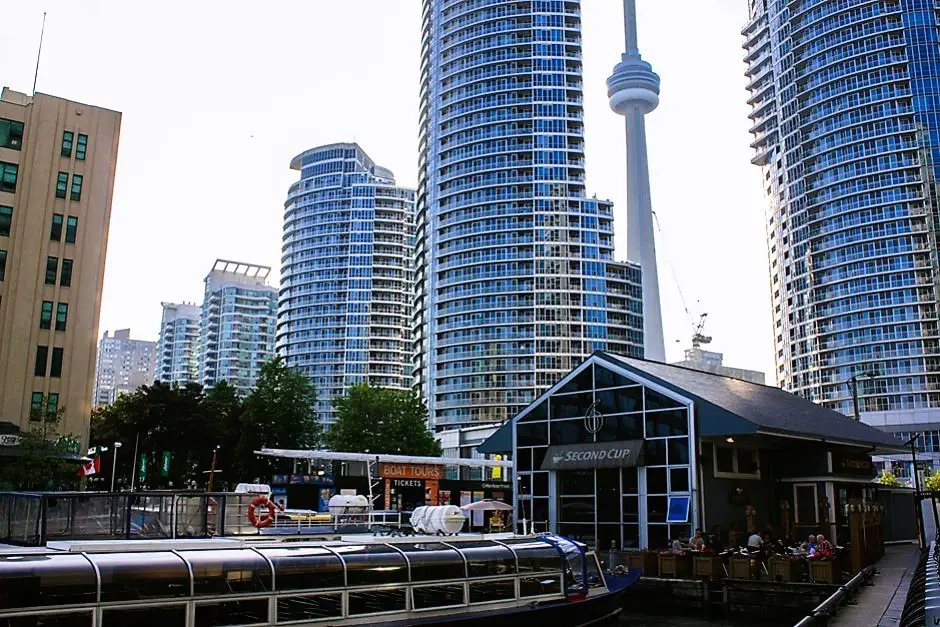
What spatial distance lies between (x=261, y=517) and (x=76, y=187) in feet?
130

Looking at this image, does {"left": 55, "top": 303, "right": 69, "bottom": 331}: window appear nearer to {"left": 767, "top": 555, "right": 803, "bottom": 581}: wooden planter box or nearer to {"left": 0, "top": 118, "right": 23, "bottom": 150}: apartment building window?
{"left": 0, "top": 118, "right": 23, "bottom": 150}: apartment building window

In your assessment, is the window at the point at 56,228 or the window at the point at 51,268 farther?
the window at the point at 56,228

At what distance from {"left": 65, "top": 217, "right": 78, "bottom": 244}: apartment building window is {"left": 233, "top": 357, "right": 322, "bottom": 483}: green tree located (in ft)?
73.3

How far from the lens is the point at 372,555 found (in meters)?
17.2

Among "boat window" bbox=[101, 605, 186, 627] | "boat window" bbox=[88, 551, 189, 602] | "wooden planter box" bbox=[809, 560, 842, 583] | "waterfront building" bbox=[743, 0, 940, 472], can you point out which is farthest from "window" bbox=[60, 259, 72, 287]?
"waterfront building" bbox=[743, 0, 940, 472]

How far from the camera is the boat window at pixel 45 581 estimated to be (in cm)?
1285

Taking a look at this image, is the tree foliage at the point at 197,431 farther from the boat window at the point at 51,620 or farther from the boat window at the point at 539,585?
the boat window at the point at 51,620

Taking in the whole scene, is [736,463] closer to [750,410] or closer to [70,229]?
[750,410]

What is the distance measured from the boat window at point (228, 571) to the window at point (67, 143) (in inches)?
1921

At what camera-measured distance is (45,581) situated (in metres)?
13.2

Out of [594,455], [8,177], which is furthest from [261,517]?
[8,177]

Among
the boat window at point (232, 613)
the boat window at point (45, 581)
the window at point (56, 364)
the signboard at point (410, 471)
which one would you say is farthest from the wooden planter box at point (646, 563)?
the window at point (56, 364)

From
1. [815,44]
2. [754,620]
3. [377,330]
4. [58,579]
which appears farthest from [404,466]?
[377,330]

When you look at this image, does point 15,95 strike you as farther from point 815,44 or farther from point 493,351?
point 815,44
